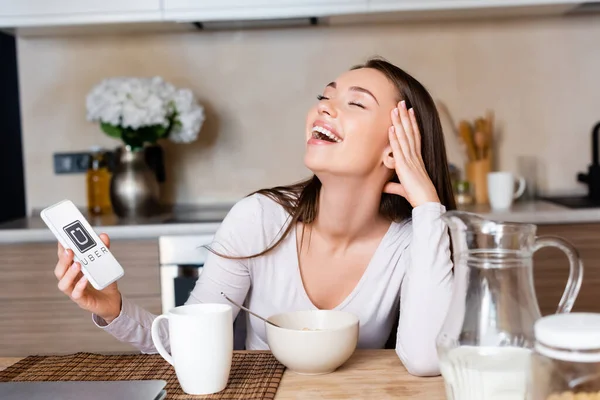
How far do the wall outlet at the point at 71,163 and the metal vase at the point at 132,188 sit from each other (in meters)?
0.31

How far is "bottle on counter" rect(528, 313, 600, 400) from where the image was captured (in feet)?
2.12

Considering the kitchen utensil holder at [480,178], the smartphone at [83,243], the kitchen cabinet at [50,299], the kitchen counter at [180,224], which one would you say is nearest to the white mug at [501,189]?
the kitchen counter at [180,224]

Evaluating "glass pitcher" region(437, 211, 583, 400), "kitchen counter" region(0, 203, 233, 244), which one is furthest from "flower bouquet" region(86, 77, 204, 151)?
"glass pitcher" region(437, 211, 583, 400)

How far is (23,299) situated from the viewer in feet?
7.56

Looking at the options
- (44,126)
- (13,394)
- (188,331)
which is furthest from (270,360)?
(44,126)

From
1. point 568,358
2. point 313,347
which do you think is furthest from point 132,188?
point 568,358

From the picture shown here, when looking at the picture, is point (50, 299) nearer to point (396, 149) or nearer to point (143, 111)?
point (143, 111)

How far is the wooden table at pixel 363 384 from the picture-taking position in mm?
924

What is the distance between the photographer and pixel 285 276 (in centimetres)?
146

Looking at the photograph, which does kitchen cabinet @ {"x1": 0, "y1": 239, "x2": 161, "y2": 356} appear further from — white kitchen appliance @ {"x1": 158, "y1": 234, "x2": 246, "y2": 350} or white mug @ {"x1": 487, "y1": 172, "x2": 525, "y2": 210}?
white mug @ {"x1": 487, "y1": 172, "x2": 525, "y2": 210}

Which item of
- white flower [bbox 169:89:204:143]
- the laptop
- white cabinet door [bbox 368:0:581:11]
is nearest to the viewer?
the laptop

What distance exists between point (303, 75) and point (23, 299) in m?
1.26

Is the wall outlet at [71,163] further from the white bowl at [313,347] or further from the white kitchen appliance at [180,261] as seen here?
the white bowl at [313,347]

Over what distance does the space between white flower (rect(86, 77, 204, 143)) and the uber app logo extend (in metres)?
1.37
